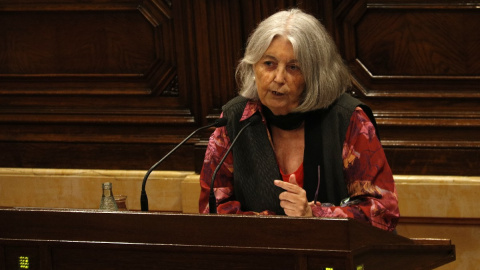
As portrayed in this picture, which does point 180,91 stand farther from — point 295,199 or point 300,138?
point 295,199

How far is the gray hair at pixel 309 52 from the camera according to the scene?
3.05 meters

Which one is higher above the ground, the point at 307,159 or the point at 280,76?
the point at 280,76

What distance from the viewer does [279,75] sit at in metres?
3.05

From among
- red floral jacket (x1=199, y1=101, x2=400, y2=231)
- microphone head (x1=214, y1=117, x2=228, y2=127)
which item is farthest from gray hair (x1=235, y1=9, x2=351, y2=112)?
microphone head (x1=214, y1=117, x2=228, y2=127)

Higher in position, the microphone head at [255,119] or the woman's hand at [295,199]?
the microphone head at [255,119]

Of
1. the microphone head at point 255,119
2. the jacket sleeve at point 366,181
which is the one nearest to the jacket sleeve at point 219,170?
the microphone head at point 255,119

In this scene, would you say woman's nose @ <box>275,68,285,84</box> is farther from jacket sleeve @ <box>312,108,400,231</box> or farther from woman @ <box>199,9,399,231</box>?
jacket sleeve @ <box>312,108,400,231</box>

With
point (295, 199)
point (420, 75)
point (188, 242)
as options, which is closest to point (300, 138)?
point (295, 199)

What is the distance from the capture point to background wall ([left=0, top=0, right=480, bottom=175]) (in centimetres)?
409

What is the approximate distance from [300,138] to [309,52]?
12.2 inches

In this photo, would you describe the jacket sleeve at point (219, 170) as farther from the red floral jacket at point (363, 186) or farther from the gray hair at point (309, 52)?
the gray hair at point (309, 52)

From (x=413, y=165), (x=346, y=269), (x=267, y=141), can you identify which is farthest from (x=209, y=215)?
(x=413, y=165)

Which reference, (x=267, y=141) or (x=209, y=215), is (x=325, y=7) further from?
(x=209, y=215)

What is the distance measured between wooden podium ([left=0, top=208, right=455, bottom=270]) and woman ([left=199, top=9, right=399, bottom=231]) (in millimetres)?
493
